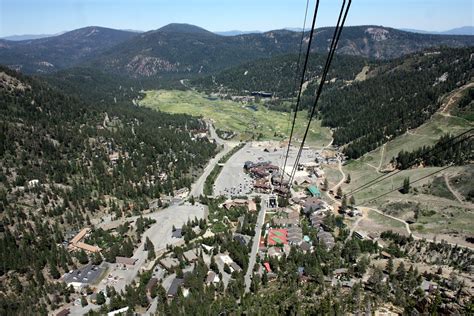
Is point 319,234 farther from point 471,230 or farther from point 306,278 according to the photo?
point 471,230

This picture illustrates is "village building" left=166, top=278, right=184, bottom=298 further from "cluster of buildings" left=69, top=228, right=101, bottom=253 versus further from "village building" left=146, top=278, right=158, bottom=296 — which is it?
"cluster of buildings" left=69, top=228, right=101, bottom=253

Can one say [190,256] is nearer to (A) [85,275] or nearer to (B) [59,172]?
(A) [85,275]

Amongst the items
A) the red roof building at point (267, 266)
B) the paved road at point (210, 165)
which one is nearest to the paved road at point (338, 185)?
the red roof building at point (267, 266)

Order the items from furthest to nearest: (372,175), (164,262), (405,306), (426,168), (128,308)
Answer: (372,175)
(426,168)
(164,262)
(128,308)
(405,306)

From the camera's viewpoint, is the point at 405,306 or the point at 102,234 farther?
the point at 102,234

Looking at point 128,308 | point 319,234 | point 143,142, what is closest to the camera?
point 128,308

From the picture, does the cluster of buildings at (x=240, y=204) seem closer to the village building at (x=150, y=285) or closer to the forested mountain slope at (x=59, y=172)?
the forested mountain slope at (x=59, y=172)

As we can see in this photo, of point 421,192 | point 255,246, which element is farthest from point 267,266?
point 421,192

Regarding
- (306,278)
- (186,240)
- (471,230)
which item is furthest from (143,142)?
(471,230)
